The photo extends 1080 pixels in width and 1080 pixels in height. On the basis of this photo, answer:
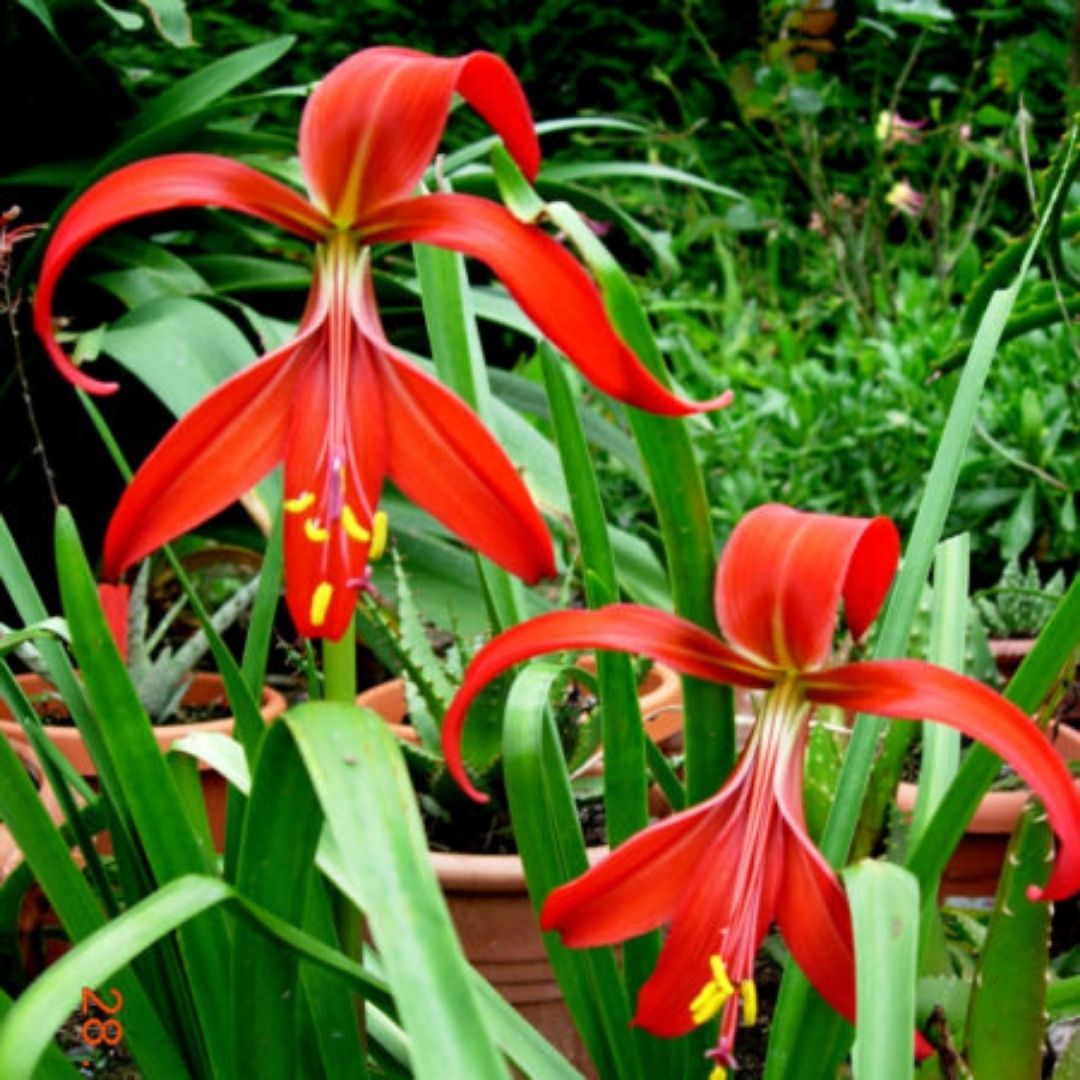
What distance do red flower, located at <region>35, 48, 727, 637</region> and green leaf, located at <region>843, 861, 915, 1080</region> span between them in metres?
0.19

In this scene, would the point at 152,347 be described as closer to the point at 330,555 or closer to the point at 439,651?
the point at 439,651

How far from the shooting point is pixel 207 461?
27.3 inches

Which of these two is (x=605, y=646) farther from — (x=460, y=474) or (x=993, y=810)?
(x=993, y=810)

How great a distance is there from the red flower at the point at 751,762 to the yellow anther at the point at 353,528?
7 centimetres

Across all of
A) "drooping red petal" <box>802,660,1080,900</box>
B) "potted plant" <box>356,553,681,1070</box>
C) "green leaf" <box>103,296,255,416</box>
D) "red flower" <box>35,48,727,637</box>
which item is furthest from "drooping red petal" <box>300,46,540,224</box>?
"green leaf" <box>103,296,255,416</box>

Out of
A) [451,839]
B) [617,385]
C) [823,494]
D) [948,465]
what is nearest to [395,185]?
[617,385]

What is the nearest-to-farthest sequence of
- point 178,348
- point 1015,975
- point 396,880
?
point 396,880 < point 1015,975 < point 178,348

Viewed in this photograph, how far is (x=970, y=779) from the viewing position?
806mm

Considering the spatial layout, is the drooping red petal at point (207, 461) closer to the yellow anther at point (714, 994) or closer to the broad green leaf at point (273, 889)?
the broad green leaf at point (273, 889)

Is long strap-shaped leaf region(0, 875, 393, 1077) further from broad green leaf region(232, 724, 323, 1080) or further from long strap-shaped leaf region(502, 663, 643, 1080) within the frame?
long strap-shaped leaf region(502, 663, 643, 1080)

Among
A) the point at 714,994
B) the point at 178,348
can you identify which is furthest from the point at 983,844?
the point at 178,348

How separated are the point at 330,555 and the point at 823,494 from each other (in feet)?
7.10

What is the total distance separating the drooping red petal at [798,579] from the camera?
2.29 ft

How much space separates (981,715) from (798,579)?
9 cm
